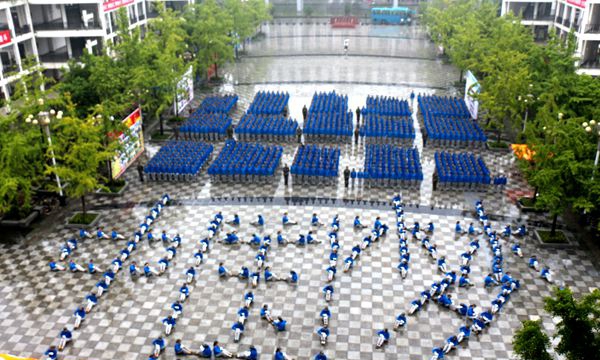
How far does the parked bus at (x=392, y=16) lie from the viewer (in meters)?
81.6

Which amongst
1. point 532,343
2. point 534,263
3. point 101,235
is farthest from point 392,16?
point 532,343

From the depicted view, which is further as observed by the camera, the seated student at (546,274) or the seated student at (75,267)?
the seated student at (75,267)

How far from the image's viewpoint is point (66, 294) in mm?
20719

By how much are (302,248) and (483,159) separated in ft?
50.0

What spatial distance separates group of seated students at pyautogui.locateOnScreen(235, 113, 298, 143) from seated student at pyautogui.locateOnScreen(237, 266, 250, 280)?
15.0m

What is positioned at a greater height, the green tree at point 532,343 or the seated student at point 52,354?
the green tree at point 532,343

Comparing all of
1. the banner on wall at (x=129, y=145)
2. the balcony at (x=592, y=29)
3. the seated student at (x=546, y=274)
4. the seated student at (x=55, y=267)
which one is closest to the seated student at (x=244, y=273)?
the seated student at (x=55, y=267)

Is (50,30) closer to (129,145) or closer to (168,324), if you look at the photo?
(129,145)

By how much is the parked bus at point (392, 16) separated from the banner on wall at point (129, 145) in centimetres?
5850

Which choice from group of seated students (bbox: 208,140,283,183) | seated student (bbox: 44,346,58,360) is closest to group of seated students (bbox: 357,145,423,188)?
group of seated students (bbox: 208,140,283,183)

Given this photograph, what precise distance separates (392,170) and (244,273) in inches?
462

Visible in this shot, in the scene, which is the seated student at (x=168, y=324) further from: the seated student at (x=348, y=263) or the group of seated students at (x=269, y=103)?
the group of seated students at (x=269, y=103)

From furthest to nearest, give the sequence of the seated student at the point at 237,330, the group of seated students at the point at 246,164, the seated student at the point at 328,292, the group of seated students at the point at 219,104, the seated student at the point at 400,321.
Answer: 1. the group of seated students at the point at 219,104
2. the group of seated students at the point at 246,164
3. the seated student at the point at 328,292
4. the seated student at the point at 400,321
5. the seated student at the point at 237,330

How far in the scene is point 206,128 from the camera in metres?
35.4
